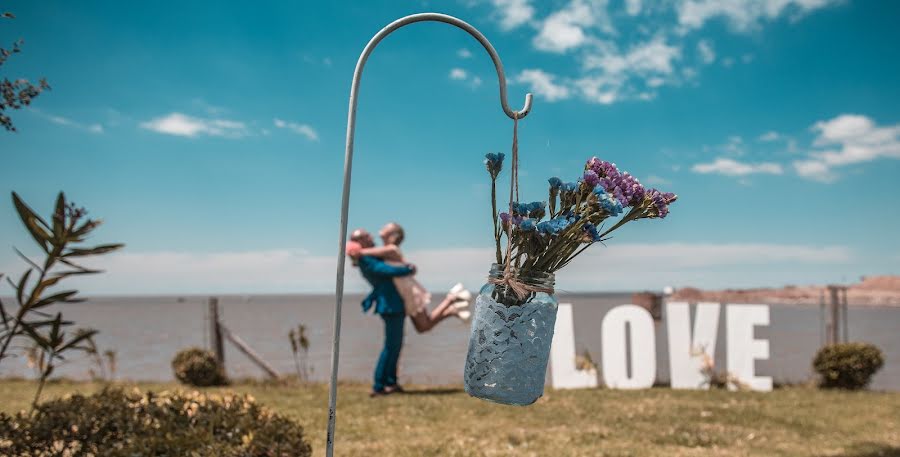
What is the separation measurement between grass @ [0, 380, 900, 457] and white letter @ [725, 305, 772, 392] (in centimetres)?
47

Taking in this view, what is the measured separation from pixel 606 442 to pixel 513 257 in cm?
501

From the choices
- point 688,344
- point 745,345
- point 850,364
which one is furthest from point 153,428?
point 850,364

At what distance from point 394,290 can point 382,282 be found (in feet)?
0.62

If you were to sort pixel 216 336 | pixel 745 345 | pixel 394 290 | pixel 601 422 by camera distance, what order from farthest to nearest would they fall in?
pixel 216 336
pixel 745 345
pixel 394 290
pixel 601 422

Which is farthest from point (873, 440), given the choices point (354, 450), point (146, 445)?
point (146, 445)

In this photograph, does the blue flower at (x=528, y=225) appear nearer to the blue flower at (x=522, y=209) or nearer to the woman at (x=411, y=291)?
the blue flower at (x=522, y=209)

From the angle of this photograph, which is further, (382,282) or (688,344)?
(688,344)

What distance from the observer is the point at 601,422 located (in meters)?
8.02

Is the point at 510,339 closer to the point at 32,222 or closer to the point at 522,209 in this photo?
the point at 522,209

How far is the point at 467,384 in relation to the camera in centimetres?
267

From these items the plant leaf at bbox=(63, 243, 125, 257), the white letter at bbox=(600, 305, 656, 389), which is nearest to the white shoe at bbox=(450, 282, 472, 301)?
the white letter at bbox=(600, 305, 656, 389)

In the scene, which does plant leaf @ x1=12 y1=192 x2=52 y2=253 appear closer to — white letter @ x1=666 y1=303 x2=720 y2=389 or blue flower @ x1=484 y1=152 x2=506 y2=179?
blue flower @ x1=484 y1=152 x2=506 y2=179

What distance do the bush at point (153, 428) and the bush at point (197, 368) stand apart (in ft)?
21.5

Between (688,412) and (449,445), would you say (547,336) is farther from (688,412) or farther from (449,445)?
(688,412)
